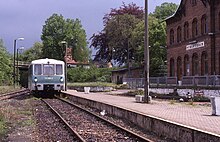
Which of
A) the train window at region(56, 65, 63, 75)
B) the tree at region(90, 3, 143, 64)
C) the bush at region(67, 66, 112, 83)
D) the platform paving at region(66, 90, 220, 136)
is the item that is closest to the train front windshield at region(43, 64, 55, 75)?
the train window at region(56, 65, 63, 75)

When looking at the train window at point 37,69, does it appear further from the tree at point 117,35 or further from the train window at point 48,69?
the tree at point 117,35

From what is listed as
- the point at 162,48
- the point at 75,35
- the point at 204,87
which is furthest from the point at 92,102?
the point at 75,35

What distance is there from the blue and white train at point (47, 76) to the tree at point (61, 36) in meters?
68.7

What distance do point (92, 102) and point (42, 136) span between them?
13142mm

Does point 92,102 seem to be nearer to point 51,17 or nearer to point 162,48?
point 162,48

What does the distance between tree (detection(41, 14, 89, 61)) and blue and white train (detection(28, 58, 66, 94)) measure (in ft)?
225

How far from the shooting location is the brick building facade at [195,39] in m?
39.6

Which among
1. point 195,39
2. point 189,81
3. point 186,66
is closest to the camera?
point 189,81

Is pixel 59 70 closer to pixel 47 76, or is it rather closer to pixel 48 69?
pixel 48 69

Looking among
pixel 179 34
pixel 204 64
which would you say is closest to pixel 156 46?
pixel 179 34

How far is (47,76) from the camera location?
1380 inches

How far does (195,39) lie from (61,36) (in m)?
68.9

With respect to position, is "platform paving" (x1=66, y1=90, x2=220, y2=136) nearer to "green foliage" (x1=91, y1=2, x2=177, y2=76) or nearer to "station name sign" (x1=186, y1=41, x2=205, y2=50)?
"station name sign" (x1=186, y1=41, x2=205, y2=50)

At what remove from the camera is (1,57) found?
66562 mm
